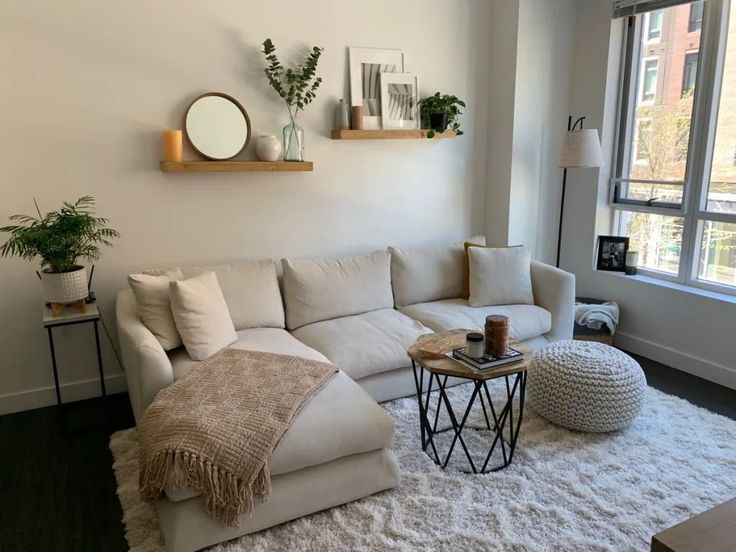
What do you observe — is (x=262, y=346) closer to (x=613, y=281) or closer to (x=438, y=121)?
(x=438, y=121)

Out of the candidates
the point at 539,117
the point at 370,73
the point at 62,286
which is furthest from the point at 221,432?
the point at 539,117

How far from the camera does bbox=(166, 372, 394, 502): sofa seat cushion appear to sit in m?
2.11

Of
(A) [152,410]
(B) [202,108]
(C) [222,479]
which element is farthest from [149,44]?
(C) [222,479]

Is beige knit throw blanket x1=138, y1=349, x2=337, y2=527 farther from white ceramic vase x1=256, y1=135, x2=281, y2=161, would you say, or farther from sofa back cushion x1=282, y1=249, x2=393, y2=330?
white ceramic vase x1=256, y1=135, x2=281, y2=161

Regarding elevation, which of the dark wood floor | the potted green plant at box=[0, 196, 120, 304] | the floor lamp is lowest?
the dark wood floor

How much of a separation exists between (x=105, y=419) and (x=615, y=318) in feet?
11.0

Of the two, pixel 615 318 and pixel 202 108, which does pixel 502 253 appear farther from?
pixel 202 108

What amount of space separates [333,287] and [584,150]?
6.49ft

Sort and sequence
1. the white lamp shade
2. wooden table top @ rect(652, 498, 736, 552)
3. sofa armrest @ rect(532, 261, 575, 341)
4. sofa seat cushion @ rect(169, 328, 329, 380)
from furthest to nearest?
the white lamp shade
sofa armrest @ rect(532, 261, 575, 341)
sofa seat cushion @ rect(169, 328, 329, 380)
wooden table top @ rect(652, 498, 736, 552)

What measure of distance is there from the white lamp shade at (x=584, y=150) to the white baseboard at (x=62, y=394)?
10.8 feet

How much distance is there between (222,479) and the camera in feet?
6.51

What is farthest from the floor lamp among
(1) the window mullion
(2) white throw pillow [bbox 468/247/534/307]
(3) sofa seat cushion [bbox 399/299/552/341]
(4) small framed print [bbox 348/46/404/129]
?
(4) small framed print [bbox 348/46/404/129]

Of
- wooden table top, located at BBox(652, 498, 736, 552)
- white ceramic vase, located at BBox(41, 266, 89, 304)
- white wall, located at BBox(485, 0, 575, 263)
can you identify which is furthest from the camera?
white wall, located at BBox(485, 0, 575, 263)

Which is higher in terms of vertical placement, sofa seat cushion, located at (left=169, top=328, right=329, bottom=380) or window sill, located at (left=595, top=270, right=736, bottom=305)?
window sill, located at (left=595, top=270, right=736, bottom=305)
